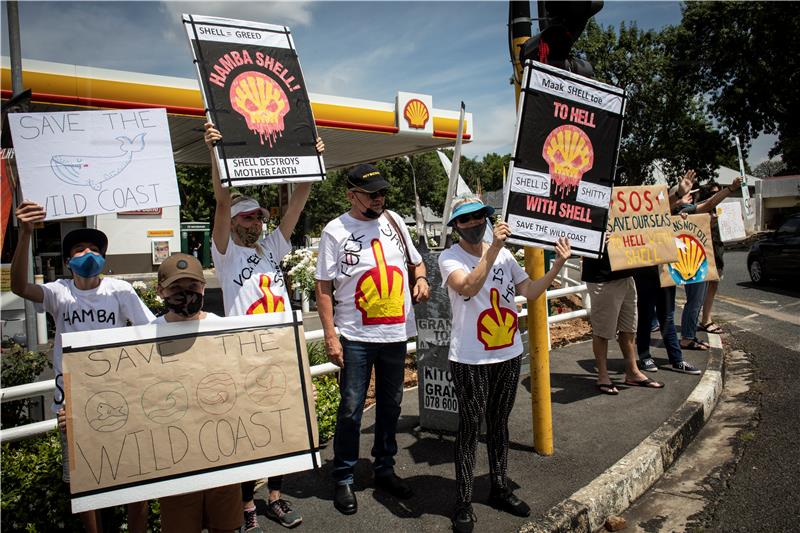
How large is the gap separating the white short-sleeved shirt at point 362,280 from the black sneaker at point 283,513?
1089mm

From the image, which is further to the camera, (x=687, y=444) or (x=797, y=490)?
(x=687, y=444)

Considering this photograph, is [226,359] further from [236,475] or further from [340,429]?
[340,429]

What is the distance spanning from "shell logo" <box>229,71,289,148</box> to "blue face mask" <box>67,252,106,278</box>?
112 centimetres

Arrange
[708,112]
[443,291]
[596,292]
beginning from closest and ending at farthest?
[443,291] → [596,292] → [708,112]

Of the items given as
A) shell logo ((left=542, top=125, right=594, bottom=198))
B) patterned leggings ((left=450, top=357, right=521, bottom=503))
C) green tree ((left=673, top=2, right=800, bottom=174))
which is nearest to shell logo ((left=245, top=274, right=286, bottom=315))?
patterned leggings ((left=450, top=357, right=521, bottom=503))

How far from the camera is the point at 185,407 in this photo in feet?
8.31

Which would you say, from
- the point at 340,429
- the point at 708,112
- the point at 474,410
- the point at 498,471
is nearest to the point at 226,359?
the point at 340,429

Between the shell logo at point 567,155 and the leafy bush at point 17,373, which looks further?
the leafy bush at point 17,373

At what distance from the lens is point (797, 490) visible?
149 inches

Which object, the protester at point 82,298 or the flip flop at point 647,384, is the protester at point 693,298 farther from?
the protester at point 82,298

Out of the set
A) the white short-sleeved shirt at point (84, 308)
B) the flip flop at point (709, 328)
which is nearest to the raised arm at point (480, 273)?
the white short-sleeved shirt at point (84, 308)

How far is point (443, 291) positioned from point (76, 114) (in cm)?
290

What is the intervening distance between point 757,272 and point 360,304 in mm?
13790

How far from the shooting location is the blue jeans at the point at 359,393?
3.61 m
